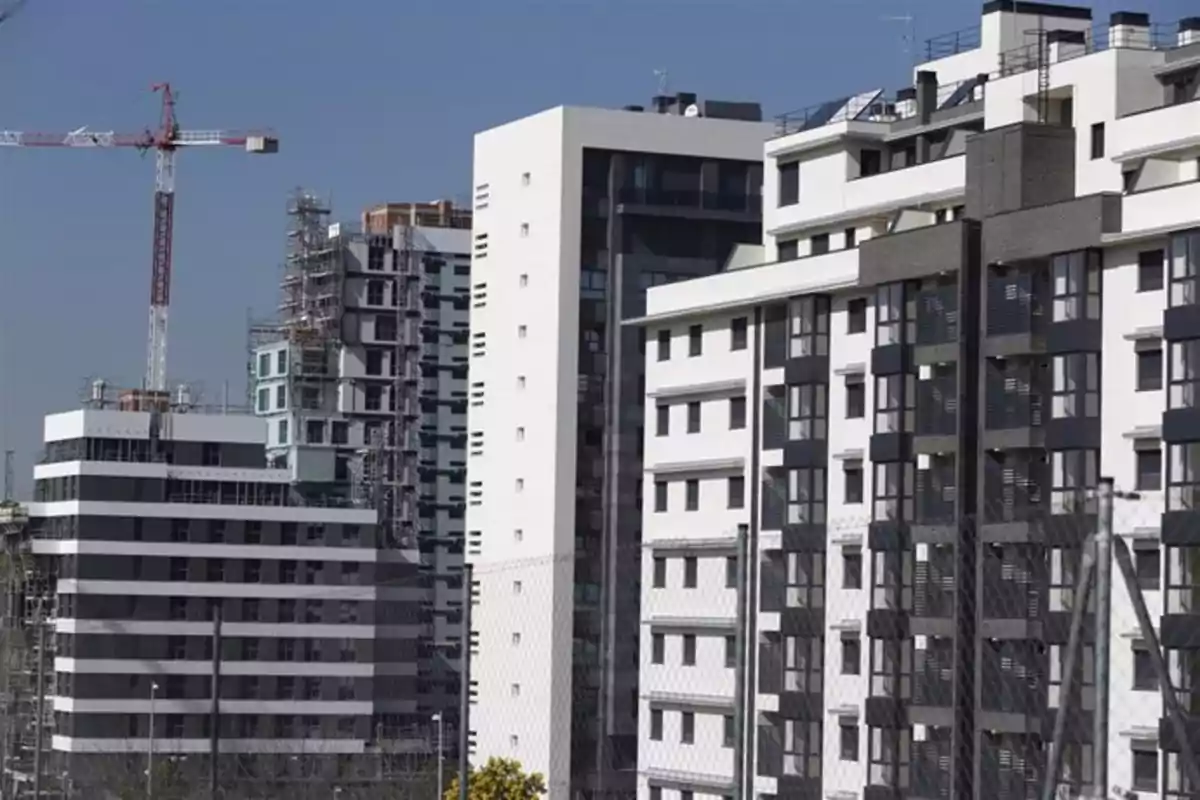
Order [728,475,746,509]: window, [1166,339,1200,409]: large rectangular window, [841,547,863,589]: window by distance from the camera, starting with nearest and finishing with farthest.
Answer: [1166,339,1200,409]: large rectangular window, [841,547,863,589]: window, [728,475,746,509]: window

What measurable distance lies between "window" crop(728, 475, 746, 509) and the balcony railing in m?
4.82

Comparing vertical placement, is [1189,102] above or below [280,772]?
above

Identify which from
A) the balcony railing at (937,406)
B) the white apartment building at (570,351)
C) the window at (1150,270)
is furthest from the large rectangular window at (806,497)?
the white apartment building at (570,351)

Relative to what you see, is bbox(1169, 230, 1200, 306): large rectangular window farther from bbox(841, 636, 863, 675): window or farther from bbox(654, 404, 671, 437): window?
bbox(654, 404, 671, 437): window

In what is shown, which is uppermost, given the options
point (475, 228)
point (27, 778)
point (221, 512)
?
point (475, 228)

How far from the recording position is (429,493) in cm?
6391

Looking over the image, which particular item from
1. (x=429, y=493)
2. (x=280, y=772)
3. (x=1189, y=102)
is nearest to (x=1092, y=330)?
(x=1189, y=102)

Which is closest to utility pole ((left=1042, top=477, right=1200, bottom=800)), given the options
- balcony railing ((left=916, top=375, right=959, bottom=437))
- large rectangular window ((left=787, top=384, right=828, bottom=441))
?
balcony railing ((left=916, top=375, right=959, bottom=437))

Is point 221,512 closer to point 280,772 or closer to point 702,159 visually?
point 280,772

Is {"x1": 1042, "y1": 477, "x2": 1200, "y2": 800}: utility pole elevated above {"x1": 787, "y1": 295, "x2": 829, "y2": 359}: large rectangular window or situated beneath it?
situated beneath

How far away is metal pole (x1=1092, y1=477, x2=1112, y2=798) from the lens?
930cm

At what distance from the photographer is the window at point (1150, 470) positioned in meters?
23.8

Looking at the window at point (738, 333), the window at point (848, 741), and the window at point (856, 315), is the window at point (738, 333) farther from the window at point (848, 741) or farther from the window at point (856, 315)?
the window at point (848, 741)

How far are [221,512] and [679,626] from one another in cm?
2468
